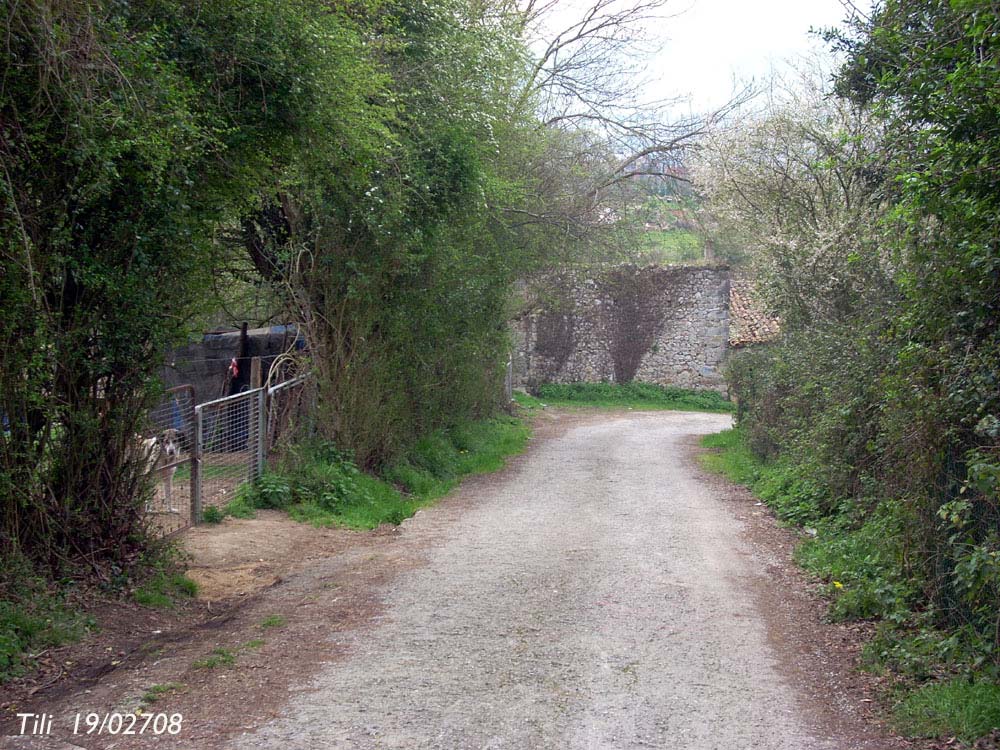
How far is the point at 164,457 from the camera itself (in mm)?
8586

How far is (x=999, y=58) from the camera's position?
5.09 metres

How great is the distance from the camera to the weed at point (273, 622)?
6432 millimetres

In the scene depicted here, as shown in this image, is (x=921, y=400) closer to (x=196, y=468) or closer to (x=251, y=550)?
(x=251, y=550)

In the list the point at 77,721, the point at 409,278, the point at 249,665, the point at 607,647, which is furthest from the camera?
the point at 409,278

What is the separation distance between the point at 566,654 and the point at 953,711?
2.23 meters

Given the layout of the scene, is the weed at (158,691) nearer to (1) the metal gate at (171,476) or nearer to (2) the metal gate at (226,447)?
Answer: (1) the metal gate at (171,476)

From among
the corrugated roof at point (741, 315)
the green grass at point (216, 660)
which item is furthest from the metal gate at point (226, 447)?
the corrugated roof at point (741, 315)

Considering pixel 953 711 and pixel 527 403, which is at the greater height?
pixel 527 403

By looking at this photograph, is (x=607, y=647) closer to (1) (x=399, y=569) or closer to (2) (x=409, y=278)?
(1) (x=399, y=569)

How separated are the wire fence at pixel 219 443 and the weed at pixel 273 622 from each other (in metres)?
1.62

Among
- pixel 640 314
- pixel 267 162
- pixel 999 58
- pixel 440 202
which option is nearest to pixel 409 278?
pixel 440 202

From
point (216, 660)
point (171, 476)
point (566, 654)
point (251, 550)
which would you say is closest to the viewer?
point (216, 660)

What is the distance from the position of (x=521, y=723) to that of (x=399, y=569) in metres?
3.70

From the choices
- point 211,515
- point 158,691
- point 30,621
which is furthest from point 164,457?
point 158,691
